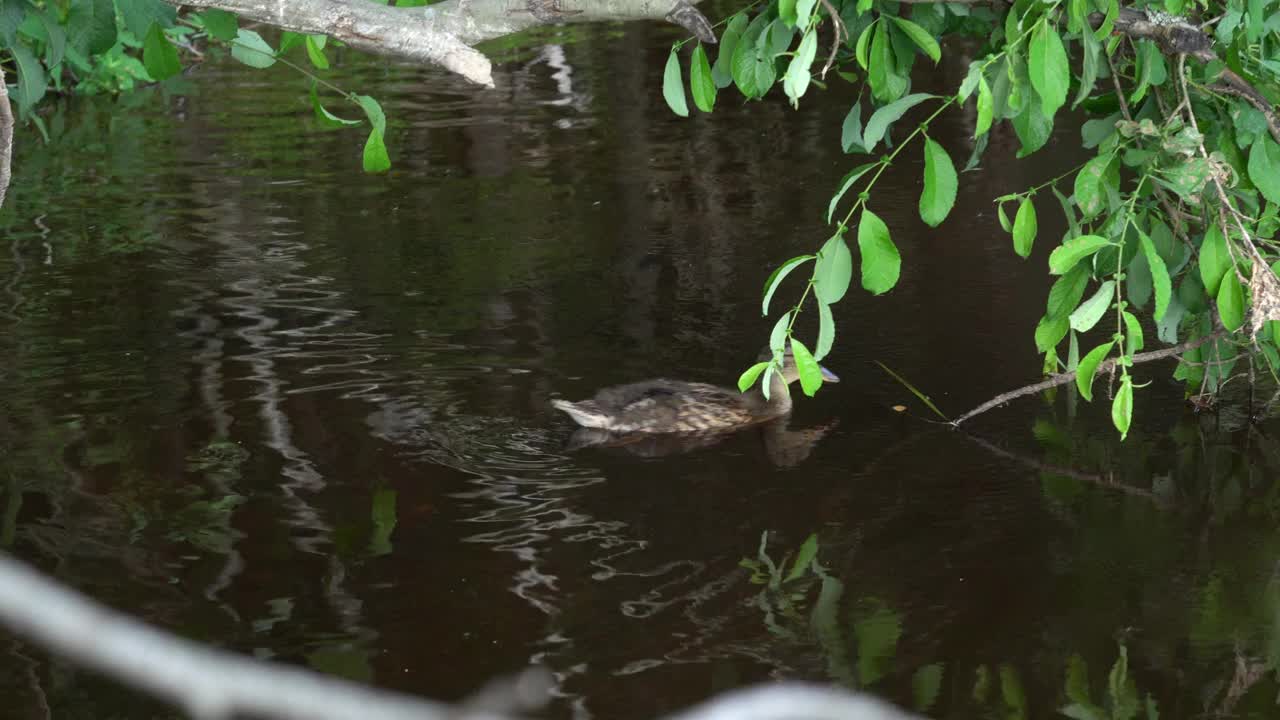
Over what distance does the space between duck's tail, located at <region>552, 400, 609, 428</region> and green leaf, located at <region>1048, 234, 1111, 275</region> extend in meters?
2.65

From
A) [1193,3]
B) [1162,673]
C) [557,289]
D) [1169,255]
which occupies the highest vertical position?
[1193,3]

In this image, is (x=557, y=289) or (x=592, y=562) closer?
(x=592, y=562)

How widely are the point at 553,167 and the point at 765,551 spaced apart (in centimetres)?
693

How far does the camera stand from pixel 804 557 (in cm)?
581

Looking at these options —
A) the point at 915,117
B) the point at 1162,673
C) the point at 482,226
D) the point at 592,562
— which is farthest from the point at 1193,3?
the point at 915,117

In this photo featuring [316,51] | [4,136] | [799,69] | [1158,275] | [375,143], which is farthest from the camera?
[316,51]

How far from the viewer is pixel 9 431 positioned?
23.3ft

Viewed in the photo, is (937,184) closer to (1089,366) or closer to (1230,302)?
(1089,366)

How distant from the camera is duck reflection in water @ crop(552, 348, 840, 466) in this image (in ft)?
22.9

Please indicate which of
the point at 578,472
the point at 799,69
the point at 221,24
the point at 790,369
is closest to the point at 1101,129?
the point at 799,69

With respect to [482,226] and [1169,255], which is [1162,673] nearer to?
[1169,255]

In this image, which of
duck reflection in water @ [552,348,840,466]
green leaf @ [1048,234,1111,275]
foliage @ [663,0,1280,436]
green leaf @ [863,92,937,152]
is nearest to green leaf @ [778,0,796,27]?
foliage @ [663,0,1280,436]

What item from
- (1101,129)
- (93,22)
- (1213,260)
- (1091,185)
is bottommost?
(1213,260)

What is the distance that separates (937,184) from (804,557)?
1701mm
